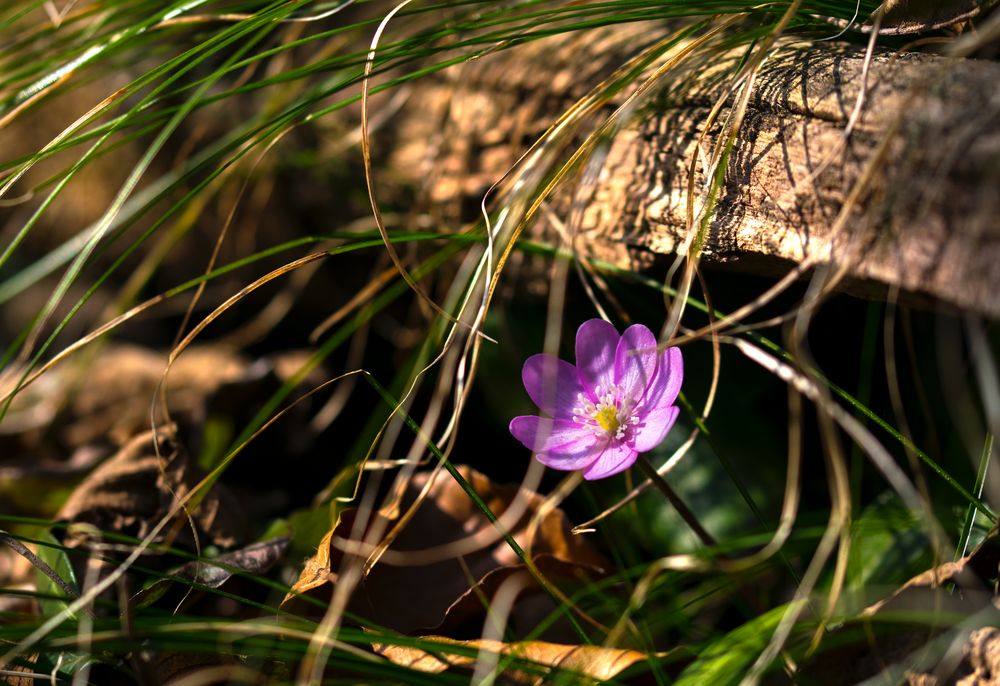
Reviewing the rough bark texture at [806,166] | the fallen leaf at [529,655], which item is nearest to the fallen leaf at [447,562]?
the fallen leaf at [529,655]

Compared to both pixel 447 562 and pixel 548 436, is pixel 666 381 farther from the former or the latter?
pixel 447 562

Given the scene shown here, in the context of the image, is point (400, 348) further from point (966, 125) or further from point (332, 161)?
point (966, 125)

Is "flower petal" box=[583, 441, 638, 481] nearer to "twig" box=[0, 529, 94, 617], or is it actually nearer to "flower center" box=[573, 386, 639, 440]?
"flower center" box=[573, 386, 639, 440]

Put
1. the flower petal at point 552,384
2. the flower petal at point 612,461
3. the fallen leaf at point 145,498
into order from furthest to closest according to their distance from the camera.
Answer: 1. the fallen leaf at point 145,498
2. the flower petal at point 552,384
3. the flower petal at point 612,461

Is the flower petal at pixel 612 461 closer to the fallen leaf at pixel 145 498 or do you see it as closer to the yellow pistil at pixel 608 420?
the yellow pistil at pixel 608 420

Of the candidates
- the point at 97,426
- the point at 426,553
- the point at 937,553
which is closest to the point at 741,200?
the point at 937,553

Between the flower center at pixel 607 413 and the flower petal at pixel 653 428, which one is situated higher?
the flower petal at pixel 653 428

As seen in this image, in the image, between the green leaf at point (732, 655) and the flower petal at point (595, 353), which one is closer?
the green leaf at point (732, 655)

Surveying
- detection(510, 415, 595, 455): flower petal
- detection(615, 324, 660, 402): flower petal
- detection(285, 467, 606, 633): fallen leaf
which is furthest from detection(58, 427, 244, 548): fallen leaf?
detection(615, 324, 660, 402): flower petal

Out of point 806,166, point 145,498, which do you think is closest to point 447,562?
point 145,498
